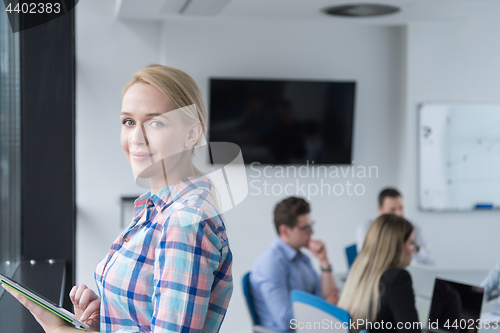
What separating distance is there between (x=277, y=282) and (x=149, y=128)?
1.85 m

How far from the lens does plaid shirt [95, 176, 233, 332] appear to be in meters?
0.72

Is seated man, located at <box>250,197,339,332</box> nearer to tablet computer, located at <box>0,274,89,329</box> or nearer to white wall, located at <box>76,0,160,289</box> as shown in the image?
white wall, located at <box>76,0,160,289</box>

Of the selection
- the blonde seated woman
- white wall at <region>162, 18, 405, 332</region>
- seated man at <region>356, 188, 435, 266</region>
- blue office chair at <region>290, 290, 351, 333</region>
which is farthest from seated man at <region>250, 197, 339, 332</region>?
white wall at <region>162, 18, 405, 332</region>

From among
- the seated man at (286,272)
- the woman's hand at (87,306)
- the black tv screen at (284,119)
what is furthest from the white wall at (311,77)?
the woman's hand at (87,306)

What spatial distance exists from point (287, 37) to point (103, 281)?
336cm

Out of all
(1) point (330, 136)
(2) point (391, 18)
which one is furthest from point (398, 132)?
(2) point (391, 18)

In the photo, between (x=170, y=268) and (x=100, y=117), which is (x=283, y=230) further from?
(x=170, y=268)

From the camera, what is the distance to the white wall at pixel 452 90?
397cm

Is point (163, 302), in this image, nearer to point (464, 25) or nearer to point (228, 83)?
point (228, 83)

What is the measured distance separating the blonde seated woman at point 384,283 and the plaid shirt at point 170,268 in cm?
132

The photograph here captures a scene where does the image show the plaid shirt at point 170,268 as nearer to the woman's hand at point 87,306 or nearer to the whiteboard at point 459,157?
the woman's hand at point 87,306

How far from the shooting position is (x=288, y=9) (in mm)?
3459

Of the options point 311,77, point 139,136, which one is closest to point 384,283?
point 139,136

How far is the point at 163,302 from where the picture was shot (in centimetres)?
72
